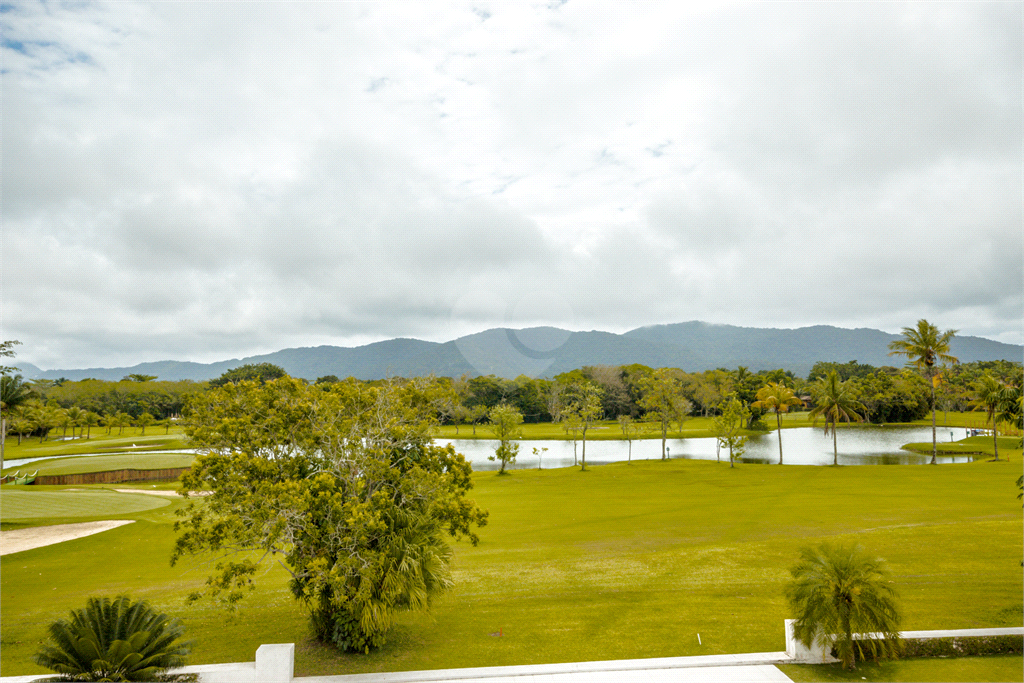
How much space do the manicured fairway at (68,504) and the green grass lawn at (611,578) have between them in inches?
74.1

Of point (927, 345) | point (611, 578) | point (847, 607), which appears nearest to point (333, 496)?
point (611, 578)

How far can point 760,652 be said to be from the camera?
43.6 feet

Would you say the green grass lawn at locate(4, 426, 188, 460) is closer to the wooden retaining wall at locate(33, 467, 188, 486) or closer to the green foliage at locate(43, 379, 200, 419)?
the wooden retaining wall at locate(33, 467, 188, 486)

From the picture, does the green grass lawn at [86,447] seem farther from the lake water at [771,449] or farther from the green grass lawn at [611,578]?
the green grass lawn at [611,578]

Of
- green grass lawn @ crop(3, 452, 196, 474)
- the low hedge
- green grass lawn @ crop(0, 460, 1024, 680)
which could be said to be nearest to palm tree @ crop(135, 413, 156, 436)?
green grass lawn @ crop(3, 452, 196, 474)

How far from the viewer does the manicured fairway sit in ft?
100

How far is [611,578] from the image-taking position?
18984mm

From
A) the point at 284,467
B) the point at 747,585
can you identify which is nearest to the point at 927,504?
the point at 747,585

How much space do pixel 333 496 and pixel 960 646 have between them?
14.4 metres

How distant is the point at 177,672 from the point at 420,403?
25.1 feet

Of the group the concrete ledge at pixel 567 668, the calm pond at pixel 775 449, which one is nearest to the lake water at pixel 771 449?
the calm pond at pixel 775 449

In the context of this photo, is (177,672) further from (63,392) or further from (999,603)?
(63,392)

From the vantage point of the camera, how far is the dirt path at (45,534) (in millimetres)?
25281

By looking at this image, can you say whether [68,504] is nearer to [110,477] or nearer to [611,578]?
[110,477]
